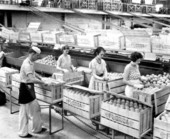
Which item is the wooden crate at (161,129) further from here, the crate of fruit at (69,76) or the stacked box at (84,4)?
the stacked box at (84,4)

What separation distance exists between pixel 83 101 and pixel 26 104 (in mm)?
1305

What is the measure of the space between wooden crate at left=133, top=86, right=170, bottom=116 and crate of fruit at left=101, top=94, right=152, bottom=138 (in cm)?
17

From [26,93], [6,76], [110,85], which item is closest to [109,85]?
[110,85]

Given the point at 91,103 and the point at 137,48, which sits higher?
the point at 137,48

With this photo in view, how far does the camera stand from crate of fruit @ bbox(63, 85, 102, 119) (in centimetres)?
371

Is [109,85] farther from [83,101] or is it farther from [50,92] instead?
[50,92]

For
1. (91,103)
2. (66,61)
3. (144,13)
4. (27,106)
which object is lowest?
(27,106)

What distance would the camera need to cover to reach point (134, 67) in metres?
4.28

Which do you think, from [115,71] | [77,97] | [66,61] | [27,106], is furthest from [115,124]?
[115,71]

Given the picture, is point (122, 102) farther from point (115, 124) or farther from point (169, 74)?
point (169, 74)

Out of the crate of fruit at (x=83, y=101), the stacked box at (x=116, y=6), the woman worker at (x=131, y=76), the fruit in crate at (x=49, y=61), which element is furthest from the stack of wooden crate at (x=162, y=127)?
the stacked box at (x=116, y=6)

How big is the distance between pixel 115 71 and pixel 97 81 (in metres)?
2.06

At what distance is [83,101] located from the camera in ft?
12.3

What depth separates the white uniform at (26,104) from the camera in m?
4.25
